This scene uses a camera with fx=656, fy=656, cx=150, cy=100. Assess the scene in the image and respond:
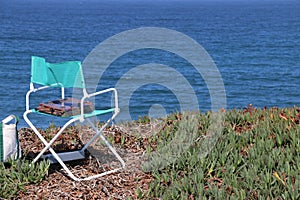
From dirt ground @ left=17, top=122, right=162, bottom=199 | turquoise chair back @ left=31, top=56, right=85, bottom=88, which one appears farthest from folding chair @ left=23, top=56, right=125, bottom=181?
dirt ground @ left=17, top=122, right=162, bottom=199

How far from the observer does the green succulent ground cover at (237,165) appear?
530 centimetres

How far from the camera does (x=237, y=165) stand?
5848mm

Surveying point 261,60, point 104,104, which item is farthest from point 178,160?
point 261,60

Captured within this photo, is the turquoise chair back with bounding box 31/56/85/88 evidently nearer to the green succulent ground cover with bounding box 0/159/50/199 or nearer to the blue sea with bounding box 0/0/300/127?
the green succulent ground cover with bounding box 0/159/50/199

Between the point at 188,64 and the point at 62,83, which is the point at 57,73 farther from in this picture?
the point at 188,64

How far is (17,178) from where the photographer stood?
18.9ft

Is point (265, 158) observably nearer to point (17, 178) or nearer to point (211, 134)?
point (211, 134)

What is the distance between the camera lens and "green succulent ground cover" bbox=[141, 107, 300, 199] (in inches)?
209

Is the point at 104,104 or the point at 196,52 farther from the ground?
the point at 196,52

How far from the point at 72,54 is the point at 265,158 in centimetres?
5625

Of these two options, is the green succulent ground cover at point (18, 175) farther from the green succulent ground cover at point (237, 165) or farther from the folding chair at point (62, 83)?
the green succulent ground cover at point (237, 165)

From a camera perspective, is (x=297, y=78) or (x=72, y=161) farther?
(x=297, y=78)

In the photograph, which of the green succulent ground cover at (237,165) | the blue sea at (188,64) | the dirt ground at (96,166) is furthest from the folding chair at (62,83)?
the blue sea at (188,64)

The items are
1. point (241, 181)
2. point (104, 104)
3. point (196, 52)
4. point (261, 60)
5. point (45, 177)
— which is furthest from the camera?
point (196, 52)
